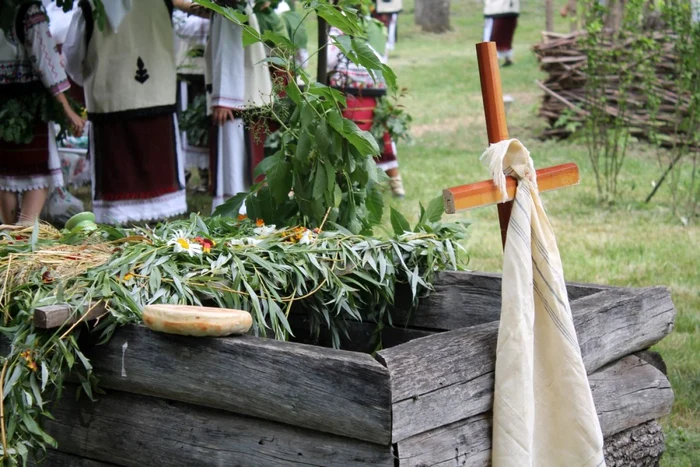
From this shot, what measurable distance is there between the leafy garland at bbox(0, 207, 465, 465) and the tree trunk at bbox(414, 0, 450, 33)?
20440mm

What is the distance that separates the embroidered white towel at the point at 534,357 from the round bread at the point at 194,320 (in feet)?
2.02

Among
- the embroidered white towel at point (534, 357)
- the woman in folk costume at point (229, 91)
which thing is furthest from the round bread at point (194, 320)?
the woman in folk costume at point (229, 91)

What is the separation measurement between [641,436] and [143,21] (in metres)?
3.77

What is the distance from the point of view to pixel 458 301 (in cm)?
290

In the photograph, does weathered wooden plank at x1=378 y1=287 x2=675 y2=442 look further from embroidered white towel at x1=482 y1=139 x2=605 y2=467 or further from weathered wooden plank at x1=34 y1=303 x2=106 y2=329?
weathered wooden plank at x1=34 y1=303 x2=106 y2=329

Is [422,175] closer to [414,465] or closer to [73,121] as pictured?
[73,121]

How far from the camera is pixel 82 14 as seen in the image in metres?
5.43

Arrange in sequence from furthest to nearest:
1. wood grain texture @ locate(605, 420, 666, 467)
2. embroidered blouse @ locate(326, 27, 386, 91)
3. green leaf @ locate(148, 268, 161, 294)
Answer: embroidered blouse @ locate(326, 27, 386, 91), wood grain texture @ locate(605, 420, 666, 467), green leaf @ locate(148, 268, 161, 294)

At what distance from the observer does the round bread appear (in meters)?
2.15

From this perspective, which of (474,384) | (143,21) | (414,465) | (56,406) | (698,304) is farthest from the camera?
(143,21)

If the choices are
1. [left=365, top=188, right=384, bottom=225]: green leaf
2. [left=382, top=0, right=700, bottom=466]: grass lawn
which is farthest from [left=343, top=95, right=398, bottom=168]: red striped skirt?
[left=365, top=188, right=384, bottom=225]: green leaf

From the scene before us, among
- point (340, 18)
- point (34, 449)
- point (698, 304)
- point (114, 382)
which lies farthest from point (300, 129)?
point (698, 304)

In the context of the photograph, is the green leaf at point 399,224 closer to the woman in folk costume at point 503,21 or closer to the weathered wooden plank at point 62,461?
the weathered wooden plank at point 62,461

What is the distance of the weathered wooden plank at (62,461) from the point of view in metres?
2.42
